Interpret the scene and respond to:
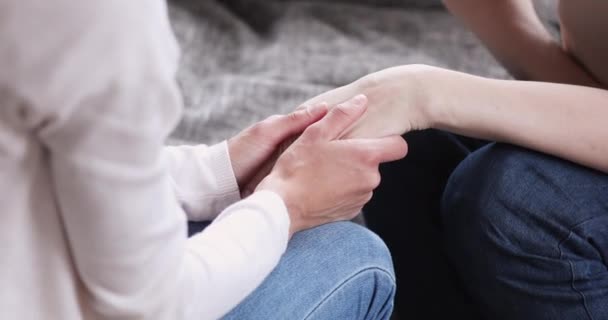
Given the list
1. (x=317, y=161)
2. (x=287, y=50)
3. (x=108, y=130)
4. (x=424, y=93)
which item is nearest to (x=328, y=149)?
(x=317, y=161)

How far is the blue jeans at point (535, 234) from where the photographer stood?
82cm

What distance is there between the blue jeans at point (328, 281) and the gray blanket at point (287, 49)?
0.66 m

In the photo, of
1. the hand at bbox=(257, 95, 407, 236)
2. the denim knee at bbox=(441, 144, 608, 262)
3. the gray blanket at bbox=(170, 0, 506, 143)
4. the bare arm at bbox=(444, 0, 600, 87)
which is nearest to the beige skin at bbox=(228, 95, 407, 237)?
the hand at bbox=(257, 95, 407, 236)

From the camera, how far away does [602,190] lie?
2.79ft

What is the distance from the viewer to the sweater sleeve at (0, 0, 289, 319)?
448 mm

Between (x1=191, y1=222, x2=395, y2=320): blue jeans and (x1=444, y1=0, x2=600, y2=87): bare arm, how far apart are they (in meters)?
0.40

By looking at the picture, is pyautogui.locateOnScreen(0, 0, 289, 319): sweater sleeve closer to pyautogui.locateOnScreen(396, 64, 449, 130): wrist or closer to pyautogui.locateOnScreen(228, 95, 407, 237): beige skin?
pyautogui.locateOnScreen(228, 95, 407, 237): beige skin

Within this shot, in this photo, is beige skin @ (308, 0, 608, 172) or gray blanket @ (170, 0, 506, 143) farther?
gray blanket @ (170, 0, 506, 143)

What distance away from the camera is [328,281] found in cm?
77

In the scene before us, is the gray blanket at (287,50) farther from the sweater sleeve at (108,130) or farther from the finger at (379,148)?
the sweater sleeve at (108,130)

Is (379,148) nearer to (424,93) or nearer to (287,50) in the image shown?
(424,93)

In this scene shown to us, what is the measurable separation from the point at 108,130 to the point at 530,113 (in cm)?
55

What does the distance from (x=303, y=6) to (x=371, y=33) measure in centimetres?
20

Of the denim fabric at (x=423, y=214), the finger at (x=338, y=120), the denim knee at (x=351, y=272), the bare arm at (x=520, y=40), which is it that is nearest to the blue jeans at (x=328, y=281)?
the denim knee at (x=351, y=272)
